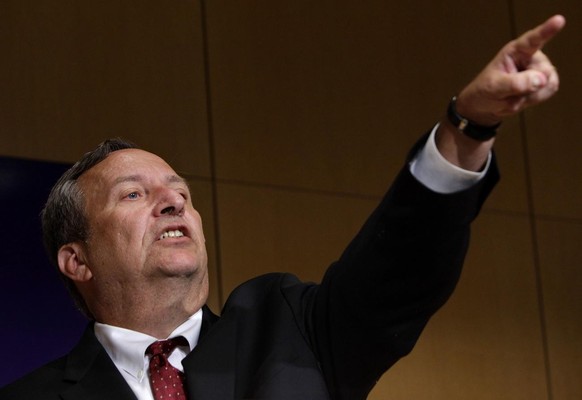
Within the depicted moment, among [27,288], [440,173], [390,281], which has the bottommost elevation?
[27,288]

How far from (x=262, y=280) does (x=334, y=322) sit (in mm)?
263

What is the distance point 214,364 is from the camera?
176 centimetres

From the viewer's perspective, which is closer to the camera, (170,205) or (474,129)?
(474,129)

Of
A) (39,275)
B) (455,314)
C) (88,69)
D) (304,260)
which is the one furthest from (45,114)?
(455,314)

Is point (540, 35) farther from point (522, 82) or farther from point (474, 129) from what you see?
point (474, 129)

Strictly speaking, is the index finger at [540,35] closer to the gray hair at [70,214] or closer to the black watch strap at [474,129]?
the black watch strap at [474,129]

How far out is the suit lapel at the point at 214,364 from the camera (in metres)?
1.72

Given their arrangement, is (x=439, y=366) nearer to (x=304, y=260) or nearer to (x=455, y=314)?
(x=455, y=314)

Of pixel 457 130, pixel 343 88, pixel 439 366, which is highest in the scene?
pixel 457 130

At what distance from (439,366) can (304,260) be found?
1.84 ft

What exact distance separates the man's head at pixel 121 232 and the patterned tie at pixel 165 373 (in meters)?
0.09

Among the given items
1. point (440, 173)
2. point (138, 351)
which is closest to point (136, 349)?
point (138, 351)

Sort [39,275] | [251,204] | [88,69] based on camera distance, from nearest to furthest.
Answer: [39,275]
[88,69]
[251,204]

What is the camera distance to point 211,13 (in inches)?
141
